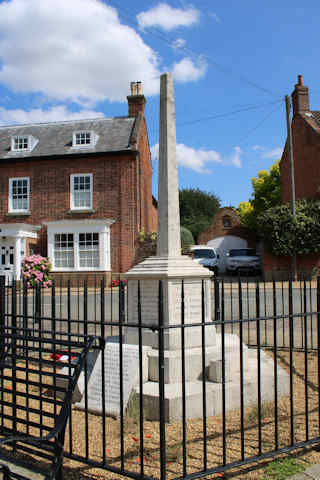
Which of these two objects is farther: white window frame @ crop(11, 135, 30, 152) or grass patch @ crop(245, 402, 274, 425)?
white window frame @ crop(11, 135, 30, 152)

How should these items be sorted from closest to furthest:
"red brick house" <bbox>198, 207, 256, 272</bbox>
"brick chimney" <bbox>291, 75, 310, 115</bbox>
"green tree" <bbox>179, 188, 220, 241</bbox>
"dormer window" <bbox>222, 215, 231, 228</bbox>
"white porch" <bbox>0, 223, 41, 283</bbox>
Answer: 1. "white porch" <bbox>0, 223, 41, 283</bbox>
2. "brick chimney" <bbox>291, 75, 310, 115</bbox>
3. "red brick house" <bbox>198, 207, 256, 272</bbox>
4. "dormer window" <bbox>222, 215, 231, 228</bbox>
5. "green tree" <bbox>179, 188, 220, 241</bbox>

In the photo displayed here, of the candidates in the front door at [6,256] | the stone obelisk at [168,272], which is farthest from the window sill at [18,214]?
the stone obelisk at [168,272]

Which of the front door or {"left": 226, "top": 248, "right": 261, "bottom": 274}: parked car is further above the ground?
the front door

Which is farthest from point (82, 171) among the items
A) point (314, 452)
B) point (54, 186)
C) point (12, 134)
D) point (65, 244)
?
point (314, 452)

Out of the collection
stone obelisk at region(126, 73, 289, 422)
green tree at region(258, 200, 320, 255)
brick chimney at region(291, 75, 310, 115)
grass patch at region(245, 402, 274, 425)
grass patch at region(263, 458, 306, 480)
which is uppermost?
brick chimney at region(291, 75, 310, 115)

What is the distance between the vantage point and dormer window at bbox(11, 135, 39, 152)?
2088 centimetres

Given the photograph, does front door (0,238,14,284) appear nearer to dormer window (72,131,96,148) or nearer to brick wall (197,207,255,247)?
dormer window (72,131,96,148)

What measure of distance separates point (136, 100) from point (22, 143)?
22.3 feet

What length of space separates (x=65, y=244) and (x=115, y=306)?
30.5 feet

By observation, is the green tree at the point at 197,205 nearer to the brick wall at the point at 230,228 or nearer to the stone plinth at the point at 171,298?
the brick wall at the point at 230,228

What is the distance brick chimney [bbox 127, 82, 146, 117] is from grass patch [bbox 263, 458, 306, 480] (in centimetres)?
2075

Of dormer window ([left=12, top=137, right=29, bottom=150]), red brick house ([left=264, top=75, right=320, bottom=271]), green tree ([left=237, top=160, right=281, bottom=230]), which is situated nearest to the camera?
red brick house ([left=264, top=75, right=320, bottom=271])

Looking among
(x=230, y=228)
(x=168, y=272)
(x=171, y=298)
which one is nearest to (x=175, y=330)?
(x=171, y=298)

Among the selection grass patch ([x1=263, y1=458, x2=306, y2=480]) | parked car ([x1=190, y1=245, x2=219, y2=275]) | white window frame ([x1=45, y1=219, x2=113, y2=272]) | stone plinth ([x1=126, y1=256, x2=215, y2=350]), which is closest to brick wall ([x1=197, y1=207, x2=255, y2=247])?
parked car ([x1=190, y1=245, x2=219, y2=275])
